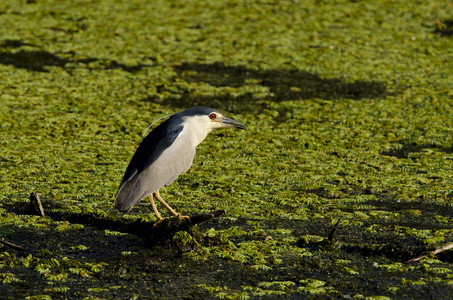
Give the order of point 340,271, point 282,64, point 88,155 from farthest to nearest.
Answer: point 282,64, point 88,155, point 340,271

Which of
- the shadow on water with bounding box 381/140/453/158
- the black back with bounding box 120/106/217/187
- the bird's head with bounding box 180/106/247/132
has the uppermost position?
the bird's head with bounding box 180/106/247/132

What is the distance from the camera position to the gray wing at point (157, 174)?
4.82 m

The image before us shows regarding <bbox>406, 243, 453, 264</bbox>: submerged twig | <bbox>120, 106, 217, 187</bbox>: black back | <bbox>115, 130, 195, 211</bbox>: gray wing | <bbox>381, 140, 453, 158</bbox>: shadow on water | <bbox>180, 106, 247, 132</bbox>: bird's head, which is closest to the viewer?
<bbox>406, 243, 453, 264</bbox>: submerged twig

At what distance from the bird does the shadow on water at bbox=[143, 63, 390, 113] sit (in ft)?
8.78

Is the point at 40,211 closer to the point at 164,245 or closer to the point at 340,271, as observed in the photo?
the point at 164,245

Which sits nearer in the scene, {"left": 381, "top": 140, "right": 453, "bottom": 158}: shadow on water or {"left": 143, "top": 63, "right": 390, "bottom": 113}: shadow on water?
{"left": 381, "top": 140, "right": 453, "bottom": 158}: shadow on water

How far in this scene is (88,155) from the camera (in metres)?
6.50

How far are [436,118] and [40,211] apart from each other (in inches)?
197

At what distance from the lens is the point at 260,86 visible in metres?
8.75

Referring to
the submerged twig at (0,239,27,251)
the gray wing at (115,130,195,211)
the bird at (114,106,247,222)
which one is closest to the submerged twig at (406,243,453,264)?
the bird at (114,106,247,222)

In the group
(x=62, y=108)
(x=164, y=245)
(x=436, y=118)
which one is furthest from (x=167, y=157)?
(x=436, y=118)

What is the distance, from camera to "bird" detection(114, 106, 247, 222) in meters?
4.87

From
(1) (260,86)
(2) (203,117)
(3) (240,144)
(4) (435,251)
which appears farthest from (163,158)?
(1) (260,86)

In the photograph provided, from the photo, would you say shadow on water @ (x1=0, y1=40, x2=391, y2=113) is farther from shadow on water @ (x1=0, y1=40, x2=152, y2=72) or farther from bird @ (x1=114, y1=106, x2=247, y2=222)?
bird @ (x1=114, y1=106, x2=247, y2=222)
